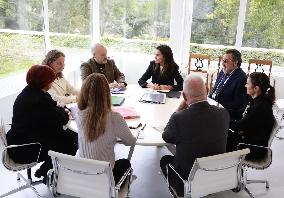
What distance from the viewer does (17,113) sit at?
8.23 ft

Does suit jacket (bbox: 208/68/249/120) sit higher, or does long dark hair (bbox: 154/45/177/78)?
long dark hair (bbox: 154/45/177/78)

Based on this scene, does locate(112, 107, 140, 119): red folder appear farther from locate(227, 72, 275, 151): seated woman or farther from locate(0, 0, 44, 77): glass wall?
locate(0, 0, 44, 77): glass wall

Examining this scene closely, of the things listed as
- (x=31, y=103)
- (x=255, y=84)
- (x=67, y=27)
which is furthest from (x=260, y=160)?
(x=67, y=27)

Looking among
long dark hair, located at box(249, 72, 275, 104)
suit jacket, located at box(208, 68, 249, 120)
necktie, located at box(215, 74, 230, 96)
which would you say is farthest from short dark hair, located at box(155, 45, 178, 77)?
long dark hair, located at box(249, 72, 275, 104)

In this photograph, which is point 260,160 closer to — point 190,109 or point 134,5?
point 190,109

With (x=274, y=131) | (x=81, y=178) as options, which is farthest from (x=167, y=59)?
(x=81, y=178)

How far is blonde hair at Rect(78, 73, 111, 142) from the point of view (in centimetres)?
210

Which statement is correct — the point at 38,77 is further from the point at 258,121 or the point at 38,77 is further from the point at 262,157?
the point at 262,157

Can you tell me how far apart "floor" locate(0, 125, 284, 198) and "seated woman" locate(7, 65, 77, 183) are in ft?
1.66

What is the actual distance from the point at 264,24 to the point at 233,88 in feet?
9.04

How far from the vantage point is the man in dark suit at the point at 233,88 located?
3506mm

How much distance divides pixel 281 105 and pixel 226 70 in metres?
1.34

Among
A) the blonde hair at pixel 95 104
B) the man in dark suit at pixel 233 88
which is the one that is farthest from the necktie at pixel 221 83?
the blonde hair at pixel 95 104

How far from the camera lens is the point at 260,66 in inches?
222
